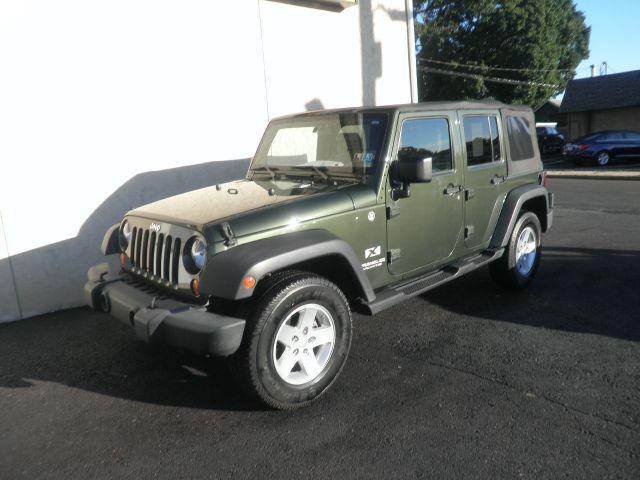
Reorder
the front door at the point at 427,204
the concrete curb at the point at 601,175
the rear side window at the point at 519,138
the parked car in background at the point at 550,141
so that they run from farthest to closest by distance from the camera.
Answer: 1. the parked car in background at the point at 550,141
2. the concrete curb at the point at 601,175
3. the rear side window at the point at 519,138
4. the front door at the point at 427,204

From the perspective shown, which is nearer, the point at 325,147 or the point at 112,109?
the point at 325,147

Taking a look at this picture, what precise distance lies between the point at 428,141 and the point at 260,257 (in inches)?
78.2

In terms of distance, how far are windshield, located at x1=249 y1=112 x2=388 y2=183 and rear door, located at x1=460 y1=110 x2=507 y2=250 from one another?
3.51ft

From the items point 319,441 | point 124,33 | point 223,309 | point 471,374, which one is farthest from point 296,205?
point 124,33

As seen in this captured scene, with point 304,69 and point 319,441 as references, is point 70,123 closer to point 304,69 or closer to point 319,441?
point 304,69

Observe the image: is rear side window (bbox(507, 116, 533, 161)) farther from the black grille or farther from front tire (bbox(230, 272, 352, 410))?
the black grille

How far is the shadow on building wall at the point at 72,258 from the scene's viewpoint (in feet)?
18.1

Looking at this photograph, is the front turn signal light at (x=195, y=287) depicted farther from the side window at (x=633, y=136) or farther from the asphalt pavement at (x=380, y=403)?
the side window at (x=633, y=136)

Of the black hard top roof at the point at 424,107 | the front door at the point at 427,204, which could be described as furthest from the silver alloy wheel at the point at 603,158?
the front door at the point at 427,204

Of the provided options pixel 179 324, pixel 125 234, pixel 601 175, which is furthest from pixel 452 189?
pixel 601 175

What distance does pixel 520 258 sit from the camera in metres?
5.56

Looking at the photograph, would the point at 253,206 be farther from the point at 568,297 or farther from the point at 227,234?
the point at 568,297

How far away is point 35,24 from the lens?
5328mm

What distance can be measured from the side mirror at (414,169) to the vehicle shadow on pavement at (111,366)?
6.16 ft
